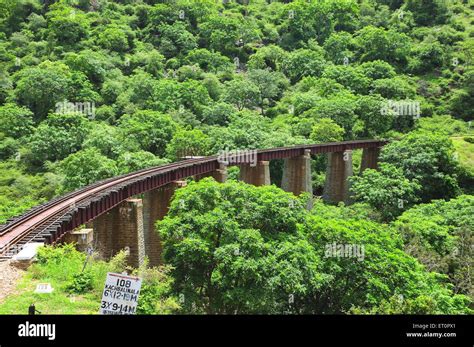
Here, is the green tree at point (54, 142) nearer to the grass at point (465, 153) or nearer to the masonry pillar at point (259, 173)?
the masonry pillar at point (259, 173)

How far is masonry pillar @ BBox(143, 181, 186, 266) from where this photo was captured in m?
32.8

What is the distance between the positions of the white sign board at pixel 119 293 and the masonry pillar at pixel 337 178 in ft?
155

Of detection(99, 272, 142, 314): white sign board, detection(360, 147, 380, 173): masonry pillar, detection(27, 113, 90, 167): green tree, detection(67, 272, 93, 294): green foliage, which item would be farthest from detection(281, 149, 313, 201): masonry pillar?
detection(99, 272, 142, 314): white sign board

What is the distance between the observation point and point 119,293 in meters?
9.09

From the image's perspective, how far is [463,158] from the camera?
2261 inches

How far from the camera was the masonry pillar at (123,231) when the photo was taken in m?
27.2

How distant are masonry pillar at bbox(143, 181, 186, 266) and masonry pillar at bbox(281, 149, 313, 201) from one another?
19.2 metres

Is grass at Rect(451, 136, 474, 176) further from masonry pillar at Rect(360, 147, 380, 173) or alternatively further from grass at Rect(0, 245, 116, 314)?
grass at Rect(0, 245, 116, 314)

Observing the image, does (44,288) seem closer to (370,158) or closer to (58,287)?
(58,287)

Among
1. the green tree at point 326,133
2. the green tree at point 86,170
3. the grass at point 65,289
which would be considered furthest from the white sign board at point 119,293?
the green tree at point 326,133

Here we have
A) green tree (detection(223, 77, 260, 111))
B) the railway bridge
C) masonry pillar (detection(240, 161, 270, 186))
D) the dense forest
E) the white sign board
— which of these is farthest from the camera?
green tree (detection(223, 77, 260, 111))

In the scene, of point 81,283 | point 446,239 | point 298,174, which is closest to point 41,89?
point 298,174

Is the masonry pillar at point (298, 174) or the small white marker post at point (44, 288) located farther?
the masonry pillar at point (298, 174)
